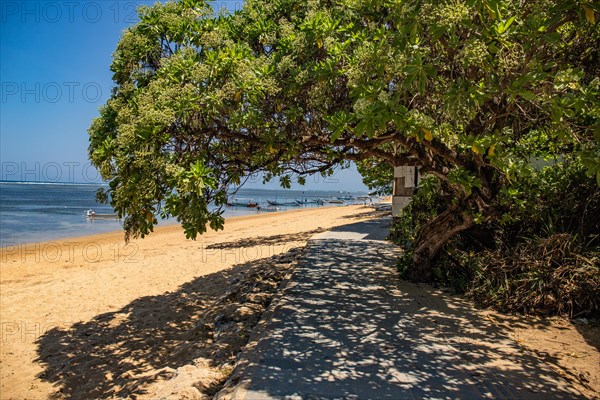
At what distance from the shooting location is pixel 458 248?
6.87 meters

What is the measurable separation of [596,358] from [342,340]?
8.43ft

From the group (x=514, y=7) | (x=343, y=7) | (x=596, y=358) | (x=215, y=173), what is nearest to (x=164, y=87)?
(x=215, y=173)

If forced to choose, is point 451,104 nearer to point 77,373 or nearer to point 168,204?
point 168,204

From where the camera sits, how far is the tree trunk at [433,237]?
20.6ft

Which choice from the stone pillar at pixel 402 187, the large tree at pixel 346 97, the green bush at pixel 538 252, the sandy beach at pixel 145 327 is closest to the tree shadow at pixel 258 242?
the sandy beach at pixel 145 327

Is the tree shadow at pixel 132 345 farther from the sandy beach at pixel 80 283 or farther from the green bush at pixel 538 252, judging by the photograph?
the green bush at pixel 538 252

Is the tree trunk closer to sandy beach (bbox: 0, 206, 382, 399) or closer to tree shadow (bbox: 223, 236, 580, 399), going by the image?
tree shadow (bbox: 223, 236, 580, 399)

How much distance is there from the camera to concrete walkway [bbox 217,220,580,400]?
3336 mm

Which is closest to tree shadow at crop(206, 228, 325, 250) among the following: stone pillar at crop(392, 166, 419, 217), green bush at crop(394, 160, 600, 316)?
stone pillar at crop(392, 166, 419, 217)

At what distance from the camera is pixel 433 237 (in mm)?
6609

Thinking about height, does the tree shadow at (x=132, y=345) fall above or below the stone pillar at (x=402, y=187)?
below

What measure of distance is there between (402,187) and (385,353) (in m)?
8.96

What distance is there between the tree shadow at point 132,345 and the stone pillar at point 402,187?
15.1 feet

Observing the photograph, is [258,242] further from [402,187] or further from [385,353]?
[385,353]
